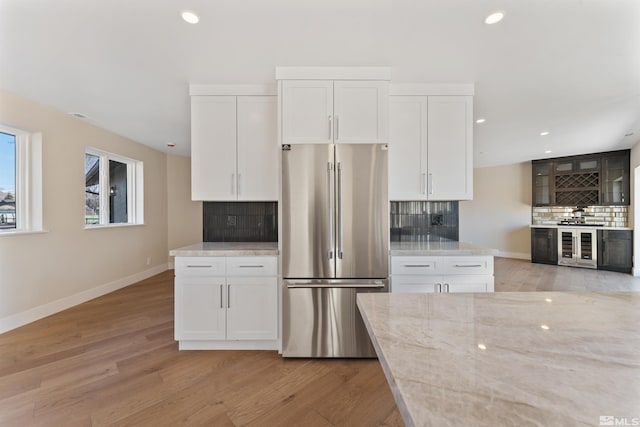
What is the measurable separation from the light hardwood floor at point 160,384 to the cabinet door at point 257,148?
1.52m

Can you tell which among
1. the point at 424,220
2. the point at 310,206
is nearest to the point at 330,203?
the point at 310,206

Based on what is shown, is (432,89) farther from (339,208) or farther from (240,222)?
Result: (240,222)

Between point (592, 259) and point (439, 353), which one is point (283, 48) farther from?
point (592, 259)

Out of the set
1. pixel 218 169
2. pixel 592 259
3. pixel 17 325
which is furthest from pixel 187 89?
pixel 592 259

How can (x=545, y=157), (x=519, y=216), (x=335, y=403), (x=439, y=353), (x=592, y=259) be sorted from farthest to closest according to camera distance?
(x=519, y=216), (x=545, y=157), (x=592, y=259), (x=335, y=403), (x=439, y=353)

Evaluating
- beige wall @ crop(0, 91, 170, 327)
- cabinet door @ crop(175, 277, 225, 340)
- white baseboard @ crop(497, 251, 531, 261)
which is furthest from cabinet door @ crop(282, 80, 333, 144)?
white baseboard @ crop(497, 251, 531, 261)

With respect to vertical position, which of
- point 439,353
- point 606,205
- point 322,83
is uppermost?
point 322,83

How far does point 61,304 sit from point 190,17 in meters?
3.71

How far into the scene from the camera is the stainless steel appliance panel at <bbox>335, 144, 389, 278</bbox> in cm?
224

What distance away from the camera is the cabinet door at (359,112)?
Answer: 2.35 meters

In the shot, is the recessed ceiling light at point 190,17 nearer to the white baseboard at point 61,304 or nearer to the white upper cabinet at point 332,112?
the white upper cabinet at point 332,112

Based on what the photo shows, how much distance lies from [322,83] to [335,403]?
2.49 meters

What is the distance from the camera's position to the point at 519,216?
686cm

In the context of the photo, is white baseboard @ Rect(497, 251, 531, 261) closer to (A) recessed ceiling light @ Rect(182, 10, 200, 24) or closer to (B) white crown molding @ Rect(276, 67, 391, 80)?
(B) white crown molding @ Rect(276, 67, 391, 80)
